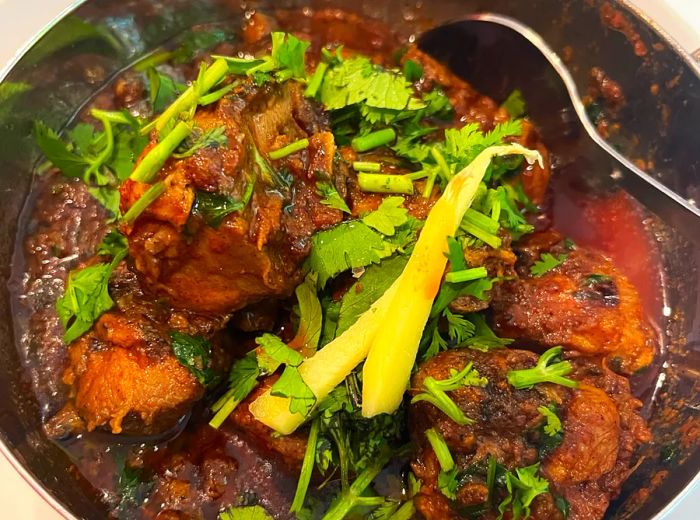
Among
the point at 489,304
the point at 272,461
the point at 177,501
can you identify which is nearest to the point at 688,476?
the point at 489,304

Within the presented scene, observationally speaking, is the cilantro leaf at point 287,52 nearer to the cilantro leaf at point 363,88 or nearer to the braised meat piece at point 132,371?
the cilantro leaf at point 363,88

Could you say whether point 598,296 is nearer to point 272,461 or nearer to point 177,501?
point 272,461

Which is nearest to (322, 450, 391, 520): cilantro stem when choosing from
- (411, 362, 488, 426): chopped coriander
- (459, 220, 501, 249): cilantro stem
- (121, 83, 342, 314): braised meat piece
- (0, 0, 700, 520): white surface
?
(411, 362, 488, 426): chopped coriander

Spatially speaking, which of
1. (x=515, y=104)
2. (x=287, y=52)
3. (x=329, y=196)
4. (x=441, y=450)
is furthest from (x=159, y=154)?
(x=515, y=104)

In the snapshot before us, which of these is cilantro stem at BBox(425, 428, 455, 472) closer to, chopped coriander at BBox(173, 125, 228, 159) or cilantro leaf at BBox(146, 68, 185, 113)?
chopped coriander at BBox(173, 125, 228, 159)

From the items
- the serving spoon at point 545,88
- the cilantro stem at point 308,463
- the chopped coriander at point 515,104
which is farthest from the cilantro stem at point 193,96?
the chopped coriander at point 515,104
